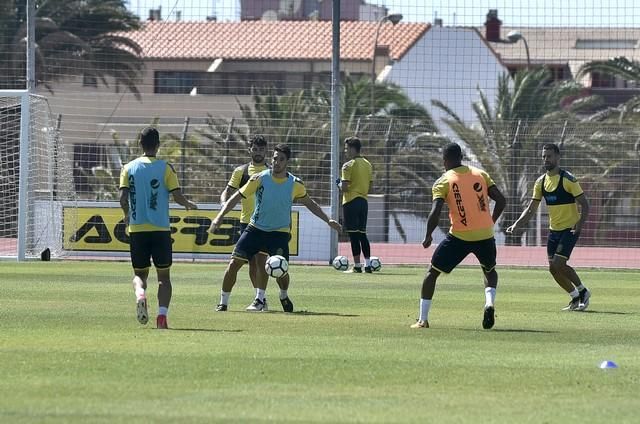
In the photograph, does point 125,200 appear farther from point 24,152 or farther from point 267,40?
point 267,40

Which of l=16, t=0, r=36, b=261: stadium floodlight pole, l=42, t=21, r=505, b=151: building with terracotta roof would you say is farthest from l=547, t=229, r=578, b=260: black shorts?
l=42, t=21, r=505, b=151: building with terracotta roof

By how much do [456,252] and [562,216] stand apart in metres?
3.59

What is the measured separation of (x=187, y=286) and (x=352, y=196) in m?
5.21

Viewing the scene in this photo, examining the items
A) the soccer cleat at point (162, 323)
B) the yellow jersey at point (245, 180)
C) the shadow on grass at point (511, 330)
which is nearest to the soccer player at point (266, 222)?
the yellow jersey at point (245, 180)

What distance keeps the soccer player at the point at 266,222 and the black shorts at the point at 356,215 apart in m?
8.39

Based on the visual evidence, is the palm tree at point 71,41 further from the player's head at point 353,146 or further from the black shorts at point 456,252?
the black shorts at point 456,252

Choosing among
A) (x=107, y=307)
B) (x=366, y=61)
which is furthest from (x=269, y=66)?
(x=107, y=307)

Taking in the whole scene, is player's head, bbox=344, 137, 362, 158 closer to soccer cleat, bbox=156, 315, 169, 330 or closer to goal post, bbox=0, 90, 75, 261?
goal post, bbox=0, 90, 75, 261

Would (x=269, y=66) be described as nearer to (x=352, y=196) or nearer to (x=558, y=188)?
(x=352, y=196)

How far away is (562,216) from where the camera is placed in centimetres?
1770

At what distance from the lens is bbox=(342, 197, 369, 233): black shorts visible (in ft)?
81.2

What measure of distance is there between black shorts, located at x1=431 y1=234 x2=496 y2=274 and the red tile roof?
111 feet

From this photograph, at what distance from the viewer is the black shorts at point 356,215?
24.8m

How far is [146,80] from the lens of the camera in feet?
186
